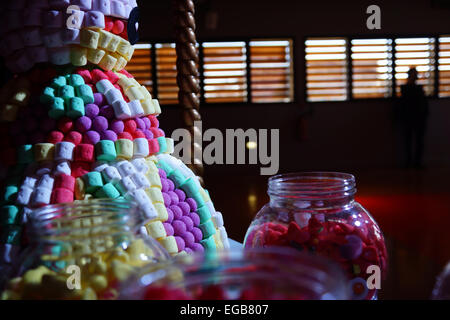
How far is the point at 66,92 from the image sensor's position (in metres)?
0.58

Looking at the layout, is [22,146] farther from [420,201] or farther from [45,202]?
[420,201]

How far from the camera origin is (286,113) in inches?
262

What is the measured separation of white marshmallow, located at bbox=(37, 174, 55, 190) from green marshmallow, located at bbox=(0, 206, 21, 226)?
0.04m

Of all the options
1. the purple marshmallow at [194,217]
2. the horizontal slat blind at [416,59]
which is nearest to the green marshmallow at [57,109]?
the purple marshmallow at [194,217]

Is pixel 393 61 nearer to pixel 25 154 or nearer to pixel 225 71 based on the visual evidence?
pixel 225 71

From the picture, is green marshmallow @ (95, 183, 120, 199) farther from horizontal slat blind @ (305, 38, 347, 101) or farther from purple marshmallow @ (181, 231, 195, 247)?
horizontal slat blind @ (305, 38, 347, 101)

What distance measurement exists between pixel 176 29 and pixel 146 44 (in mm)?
5825

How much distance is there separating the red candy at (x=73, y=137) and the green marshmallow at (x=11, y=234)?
115 mm

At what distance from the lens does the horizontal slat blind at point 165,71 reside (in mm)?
6422

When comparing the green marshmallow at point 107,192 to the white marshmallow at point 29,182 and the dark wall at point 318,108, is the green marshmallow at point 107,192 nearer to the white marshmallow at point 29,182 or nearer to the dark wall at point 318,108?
the white marshmallow at point 29,182

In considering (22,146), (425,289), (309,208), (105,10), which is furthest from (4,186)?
(425,289)

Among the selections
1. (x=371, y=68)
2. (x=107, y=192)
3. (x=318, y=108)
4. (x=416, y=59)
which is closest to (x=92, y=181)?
(x=107, y=192)

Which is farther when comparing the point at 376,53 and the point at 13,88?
the point at 376,53

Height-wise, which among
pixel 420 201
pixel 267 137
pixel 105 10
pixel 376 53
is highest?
pixel 376 53
